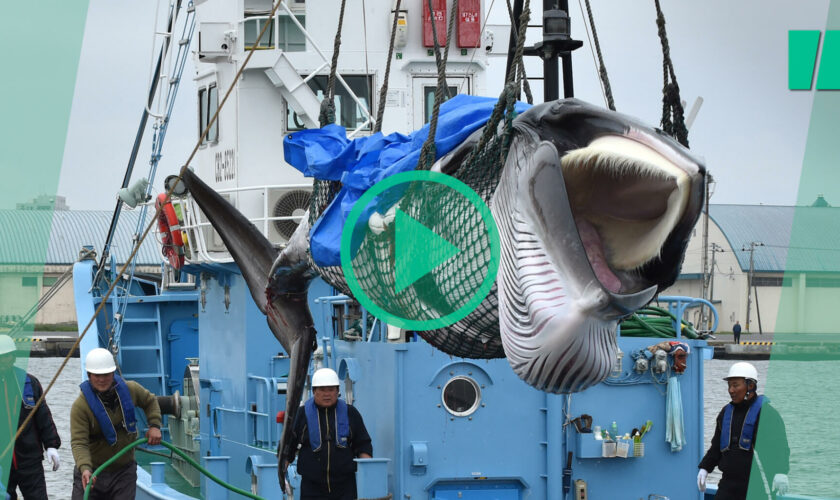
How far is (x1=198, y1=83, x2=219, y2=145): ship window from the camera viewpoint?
1501 cm

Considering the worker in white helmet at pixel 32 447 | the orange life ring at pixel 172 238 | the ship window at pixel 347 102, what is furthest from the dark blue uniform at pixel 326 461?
the ship window at pixel 347 102

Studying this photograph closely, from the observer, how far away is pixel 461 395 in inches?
416

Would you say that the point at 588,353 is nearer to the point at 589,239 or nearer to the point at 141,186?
the point at 589,239

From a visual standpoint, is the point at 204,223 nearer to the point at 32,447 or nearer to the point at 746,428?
the point at 32,447

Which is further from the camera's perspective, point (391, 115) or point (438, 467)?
point (391, 115)

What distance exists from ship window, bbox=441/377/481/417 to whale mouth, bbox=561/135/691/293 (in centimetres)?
729

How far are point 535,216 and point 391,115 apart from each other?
432 inches

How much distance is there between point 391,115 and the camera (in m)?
14.2

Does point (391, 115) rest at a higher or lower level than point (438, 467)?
higher

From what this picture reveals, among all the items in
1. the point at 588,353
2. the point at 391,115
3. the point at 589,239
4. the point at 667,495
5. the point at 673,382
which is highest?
the point at 391,115

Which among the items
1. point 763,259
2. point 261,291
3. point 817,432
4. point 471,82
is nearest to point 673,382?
point 471,82

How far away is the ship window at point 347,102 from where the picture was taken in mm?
14281

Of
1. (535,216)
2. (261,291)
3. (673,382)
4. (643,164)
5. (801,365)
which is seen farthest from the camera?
(673,382)
